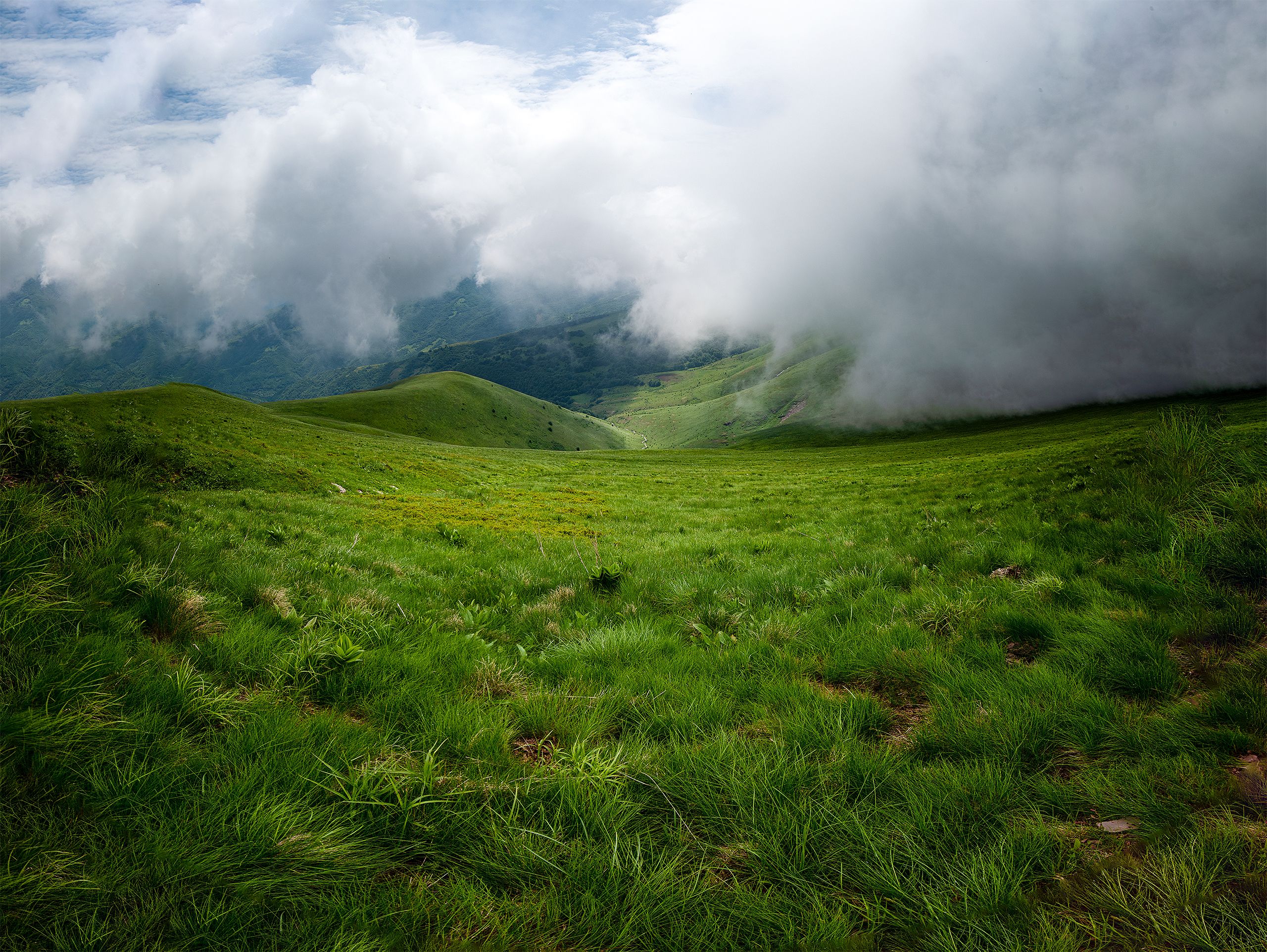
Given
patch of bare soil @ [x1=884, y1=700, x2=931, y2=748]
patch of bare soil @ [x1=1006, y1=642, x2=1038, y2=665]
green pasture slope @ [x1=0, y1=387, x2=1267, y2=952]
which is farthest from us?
patch of bare soil @ [x1=1006, y1=642, x2=1038, y2=665]

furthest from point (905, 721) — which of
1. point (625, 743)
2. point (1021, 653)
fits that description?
point (625, 743)

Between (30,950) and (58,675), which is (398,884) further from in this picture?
(58,675)

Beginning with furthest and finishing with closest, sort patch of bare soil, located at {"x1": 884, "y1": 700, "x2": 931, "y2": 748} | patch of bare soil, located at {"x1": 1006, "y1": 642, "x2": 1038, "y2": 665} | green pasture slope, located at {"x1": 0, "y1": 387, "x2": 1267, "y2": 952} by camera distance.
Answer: patch of bare soil, located at {"x1": 1006, "y1": 642, "x2": 1038, "y2": 665} → patch of bare soil, located at {"x1": 884, "y1": 700, "x2": 931, "y2": 748} → green pasture slope, located at {"x1": 0, "y1": 387, "x2": 1267, "y2": 952}

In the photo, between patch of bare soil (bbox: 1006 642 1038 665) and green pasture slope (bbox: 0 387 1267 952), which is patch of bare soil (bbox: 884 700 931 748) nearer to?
green pasture slope (bbox: 0 387 1267 952)

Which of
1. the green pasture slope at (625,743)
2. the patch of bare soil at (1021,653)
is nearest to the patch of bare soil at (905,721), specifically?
the green pasture slope at (625,743)

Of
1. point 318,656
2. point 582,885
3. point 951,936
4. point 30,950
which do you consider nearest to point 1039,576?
point 951,936

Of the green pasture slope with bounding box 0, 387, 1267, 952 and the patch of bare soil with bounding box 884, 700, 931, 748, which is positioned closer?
the green pasture slope with bounding box 0, 387, 1267, 952

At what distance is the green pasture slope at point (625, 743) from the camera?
2904mm

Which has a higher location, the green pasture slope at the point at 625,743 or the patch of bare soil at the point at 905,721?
the green pasture slope at the point at 625,743

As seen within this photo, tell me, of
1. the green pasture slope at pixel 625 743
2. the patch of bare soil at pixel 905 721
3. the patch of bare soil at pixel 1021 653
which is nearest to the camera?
the green pasture slope at pixel 625 743

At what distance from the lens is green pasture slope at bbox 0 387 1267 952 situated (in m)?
2.90

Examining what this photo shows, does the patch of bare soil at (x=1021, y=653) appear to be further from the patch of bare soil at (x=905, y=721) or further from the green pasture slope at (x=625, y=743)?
the patch of bare soil at (x=905, y=721)

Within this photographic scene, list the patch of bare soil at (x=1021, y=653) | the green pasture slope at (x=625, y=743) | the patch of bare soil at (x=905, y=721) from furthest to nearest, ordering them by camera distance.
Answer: the patch of bare soil at (x=1021, y=653), the patch of bare soil at (x=905, y=721), the green pasture slope at (x=625, y=743)

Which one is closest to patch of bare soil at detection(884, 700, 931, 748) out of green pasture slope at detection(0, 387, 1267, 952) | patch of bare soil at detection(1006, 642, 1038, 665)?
green pasture slope at detection(0, 387, 1267, 952)
